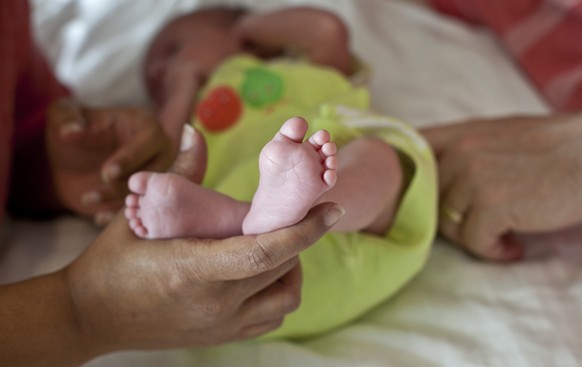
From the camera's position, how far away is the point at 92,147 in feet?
2.69

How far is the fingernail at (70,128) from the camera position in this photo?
79cm

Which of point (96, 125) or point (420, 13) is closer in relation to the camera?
point (96, 125)

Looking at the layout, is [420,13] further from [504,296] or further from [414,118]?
[504,296]

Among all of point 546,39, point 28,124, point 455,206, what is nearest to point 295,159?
point 455,206

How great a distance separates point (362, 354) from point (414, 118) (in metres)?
0.46

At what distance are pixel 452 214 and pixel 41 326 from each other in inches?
18.9

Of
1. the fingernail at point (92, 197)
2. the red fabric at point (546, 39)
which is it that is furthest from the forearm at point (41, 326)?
the red fabric at point (546, 39)

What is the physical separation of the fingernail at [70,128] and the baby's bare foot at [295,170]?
16.8 inches

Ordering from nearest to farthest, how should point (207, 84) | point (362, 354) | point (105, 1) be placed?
point (362, 354) → point (207, 84) → point (105, 1)

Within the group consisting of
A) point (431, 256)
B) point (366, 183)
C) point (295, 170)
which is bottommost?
point (431, 256)

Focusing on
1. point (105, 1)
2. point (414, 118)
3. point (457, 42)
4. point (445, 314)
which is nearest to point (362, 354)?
point (445, 314)

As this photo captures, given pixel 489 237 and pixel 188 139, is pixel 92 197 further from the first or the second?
pixel 489 237

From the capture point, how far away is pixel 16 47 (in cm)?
79

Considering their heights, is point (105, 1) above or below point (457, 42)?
above
